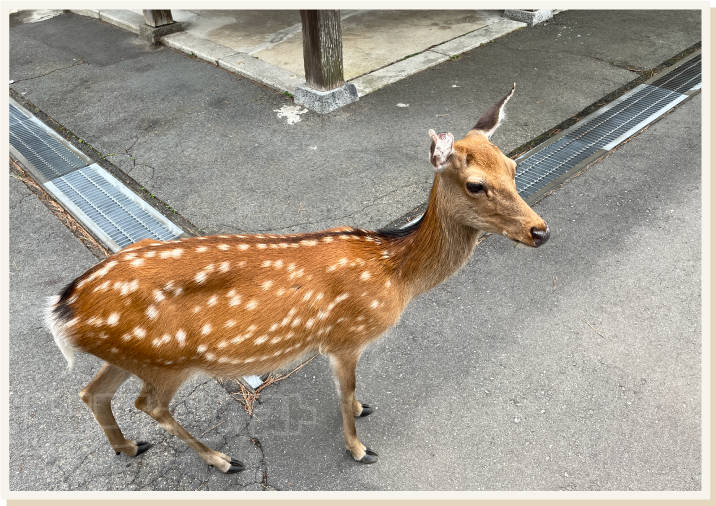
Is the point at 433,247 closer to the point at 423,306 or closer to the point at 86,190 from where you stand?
the point at 423,306

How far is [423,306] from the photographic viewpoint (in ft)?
12.9

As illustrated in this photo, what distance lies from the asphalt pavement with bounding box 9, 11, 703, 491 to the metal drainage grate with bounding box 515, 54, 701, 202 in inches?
7.0

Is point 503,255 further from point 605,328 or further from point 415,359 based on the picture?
point 415,359

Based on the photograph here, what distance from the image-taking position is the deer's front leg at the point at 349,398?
281 centimetres

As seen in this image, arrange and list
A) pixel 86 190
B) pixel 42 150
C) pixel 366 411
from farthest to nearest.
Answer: pixel 42 150, pixel 86 190, pixel 366 411

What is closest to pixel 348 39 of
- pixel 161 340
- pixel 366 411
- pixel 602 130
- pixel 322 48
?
pixel 322 48

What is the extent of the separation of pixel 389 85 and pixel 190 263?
501 centimetres

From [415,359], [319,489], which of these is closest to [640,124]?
[415,359]

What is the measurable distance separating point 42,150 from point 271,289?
4.56 meters

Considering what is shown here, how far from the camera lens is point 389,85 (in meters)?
6.80

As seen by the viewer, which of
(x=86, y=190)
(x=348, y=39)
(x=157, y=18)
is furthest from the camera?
(x=157, y=18)

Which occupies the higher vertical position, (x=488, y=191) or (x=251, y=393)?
(x=488, y=191)

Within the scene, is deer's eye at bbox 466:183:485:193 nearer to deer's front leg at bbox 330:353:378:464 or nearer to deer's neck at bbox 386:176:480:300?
deer's neck at bbox 386:176:480:300

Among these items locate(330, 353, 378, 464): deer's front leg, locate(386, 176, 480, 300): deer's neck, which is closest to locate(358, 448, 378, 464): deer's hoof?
locate(330, 353, 378, 464): deer's front leg
